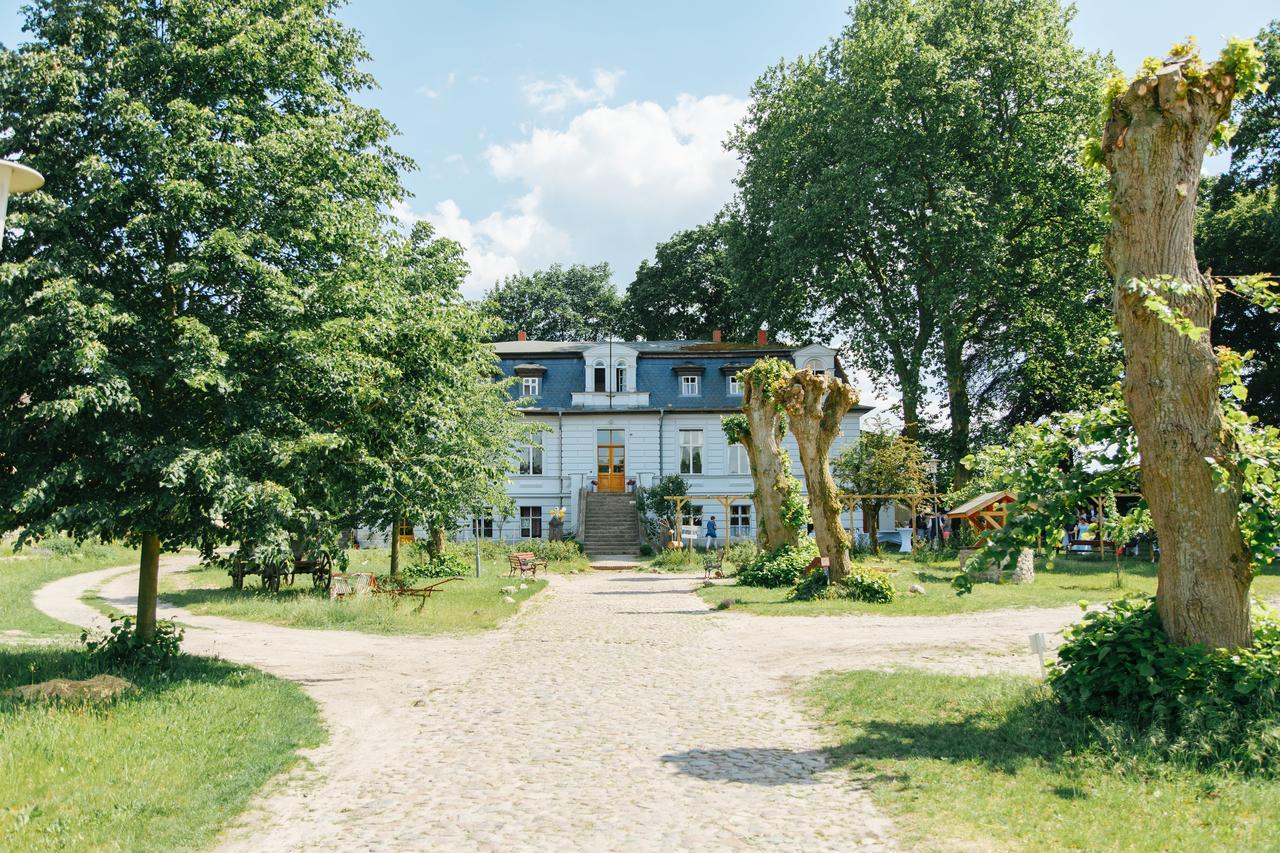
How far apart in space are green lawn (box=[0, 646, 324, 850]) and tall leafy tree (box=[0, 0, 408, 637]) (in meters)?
1.76

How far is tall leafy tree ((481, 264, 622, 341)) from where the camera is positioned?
5828 cm

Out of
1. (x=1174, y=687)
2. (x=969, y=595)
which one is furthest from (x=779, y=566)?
(x=1174, y=687)

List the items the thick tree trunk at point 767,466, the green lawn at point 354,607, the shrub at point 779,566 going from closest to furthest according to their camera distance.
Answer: the green lawn at point 354,607 < the shrub at point 779,566 < the thick tree trunk at point 767,466

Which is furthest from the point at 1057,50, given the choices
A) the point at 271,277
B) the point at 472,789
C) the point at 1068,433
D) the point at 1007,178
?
the point at 472,789

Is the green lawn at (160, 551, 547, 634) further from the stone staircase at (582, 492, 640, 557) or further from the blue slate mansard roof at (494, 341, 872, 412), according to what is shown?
the blue slate mansard roof at (494, 341, 872, 412)

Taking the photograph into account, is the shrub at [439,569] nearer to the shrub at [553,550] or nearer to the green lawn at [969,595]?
the shrub at [553,550]

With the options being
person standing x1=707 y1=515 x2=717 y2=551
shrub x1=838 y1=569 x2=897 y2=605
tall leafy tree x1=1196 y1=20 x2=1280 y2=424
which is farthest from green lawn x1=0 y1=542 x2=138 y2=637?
tall leafy tree x1=1196 y1=20 x2=1280 y2=424

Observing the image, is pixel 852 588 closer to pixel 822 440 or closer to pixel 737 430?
pixel 822 440

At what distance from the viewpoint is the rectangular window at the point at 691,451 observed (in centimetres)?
4162

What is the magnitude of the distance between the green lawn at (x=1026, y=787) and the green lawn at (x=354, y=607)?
930cm

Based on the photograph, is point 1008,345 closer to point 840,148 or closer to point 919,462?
point 919,462

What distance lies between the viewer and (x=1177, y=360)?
726cm

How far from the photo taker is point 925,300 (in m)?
34.8

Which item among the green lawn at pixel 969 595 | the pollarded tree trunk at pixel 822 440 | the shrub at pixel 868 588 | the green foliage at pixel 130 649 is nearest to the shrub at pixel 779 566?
the green lawn at pixel 969 595
